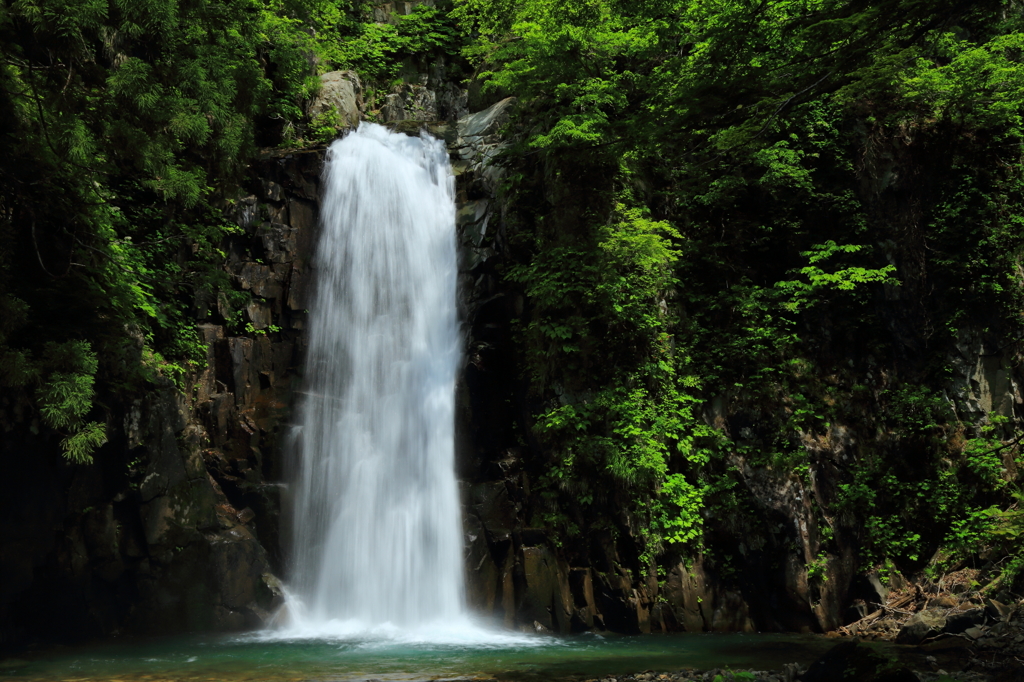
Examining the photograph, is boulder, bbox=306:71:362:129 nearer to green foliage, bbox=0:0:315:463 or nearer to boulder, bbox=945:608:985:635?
green foliage, bbox=0:0:315:463

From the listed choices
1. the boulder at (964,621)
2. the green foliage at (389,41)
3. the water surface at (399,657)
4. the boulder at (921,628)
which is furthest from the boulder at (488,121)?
the boulder at (964,621)

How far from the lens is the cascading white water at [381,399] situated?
10938mm

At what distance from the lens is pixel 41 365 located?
7652 mm

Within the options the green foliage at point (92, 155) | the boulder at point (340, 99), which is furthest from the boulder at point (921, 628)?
the boulder at point (340, 99)

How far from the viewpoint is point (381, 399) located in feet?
40.8

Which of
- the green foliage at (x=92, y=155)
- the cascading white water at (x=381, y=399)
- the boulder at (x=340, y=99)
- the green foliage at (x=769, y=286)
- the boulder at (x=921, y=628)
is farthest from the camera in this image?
the boulder at (x=340, y=99)

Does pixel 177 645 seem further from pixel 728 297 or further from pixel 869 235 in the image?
pixel 869 235

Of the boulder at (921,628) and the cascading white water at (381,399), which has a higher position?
the cascading white water at (381,399)

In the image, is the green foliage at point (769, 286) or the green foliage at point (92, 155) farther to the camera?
the green foliage at point (769, 286)

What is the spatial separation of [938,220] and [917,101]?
2.21 meters

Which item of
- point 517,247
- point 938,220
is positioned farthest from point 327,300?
point 938,220

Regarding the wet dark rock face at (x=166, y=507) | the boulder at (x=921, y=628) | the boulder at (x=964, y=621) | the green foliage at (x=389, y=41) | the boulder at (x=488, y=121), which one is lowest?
the boulder at (x=921, y=628)

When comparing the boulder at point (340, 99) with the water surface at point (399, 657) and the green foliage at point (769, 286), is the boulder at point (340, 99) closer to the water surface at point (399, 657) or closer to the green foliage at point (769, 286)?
the green foliage at point (769, 286)

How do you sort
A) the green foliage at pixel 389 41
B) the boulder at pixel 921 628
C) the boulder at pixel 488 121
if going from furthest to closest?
the green foliage at pixel 389 41, the boulder at pixel 488 121, the boulder at pixel 921 628
